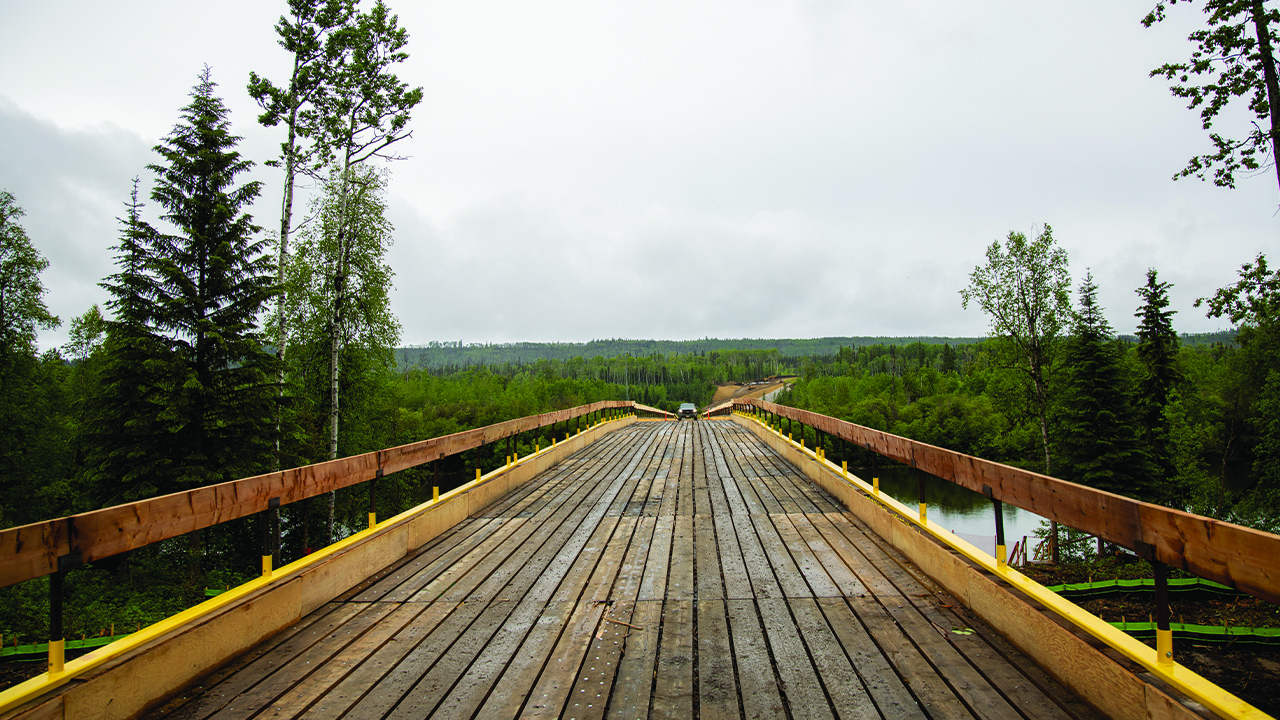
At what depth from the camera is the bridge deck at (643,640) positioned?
7.10 feet

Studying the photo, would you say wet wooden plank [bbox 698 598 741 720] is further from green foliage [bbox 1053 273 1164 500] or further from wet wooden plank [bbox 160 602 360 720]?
green foliage [bbox 1053 273 1164 500]

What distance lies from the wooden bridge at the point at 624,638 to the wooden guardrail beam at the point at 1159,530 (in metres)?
0.09

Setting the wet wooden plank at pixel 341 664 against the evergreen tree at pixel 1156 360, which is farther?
the evergreen tree at pixel 1156 360

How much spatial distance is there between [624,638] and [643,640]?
0.10m

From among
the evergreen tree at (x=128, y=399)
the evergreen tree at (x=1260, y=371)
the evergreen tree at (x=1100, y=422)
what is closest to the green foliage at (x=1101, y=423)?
the evergreen tree at (x=1100, y=422)

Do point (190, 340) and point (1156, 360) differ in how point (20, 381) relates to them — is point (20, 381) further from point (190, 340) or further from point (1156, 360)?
point (1156, 360)

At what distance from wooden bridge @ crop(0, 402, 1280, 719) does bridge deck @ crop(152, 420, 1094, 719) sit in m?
0.01

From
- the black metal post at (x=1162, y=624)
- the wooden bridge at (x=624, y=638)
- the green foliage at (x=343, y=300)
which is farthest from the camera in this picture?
the green foliage at (x=343, y=300)

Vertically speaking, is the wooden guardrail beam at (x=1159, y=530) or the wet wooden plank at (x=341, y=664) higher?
the wooden guardrail beam at (x=1159, y=530)

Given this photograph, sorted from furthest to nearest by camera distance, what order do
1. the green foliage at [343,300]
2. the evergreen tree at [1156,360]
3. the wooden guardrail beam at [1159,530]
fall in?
the evergreen tree at [1156,360], the green foliage at [343,300], the wooden guardrail beam at [1159,530]

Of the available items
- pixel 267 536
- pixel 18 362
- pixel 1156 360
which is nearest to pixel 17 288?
pixel 18 362

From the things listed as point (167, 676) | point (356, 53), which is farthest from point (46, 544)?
point (356, 53)

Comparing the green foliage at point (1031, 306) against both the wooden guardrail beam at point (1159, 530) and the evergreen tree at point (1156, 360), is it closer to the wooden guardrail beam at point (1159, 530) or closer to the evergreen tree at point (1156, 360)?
the evergreen tree at point (1156, 360)

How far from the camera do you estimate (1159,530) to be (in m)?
1.95
